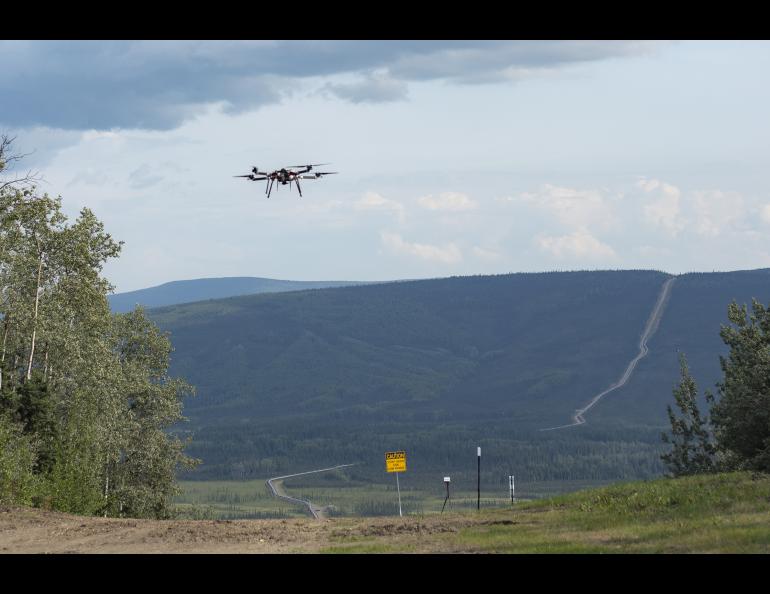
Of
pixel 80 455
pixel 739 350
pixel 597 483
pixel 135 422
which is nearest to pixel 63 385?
pixel 80 455

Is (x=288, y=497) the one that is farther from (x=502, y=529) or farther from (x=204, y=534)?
(x=502, y=529)

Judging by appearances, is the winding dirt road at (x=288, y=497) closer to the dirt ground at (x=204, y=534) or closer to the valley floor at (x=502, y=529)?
the dirt ground at (x=204, y=534)

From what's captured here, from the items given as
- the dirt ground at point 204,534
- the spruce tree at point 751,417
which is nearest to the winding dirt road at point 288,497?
the spruce tree at point 751,417

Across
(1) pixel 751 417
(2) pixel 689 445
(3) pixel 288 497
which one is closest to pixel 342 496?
(3) pixel 288 497

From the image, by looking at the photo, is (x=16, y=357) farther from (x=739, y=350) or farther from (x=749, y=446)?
(x=739, y=350)

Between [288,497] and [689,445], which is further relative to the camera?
[288,497]
